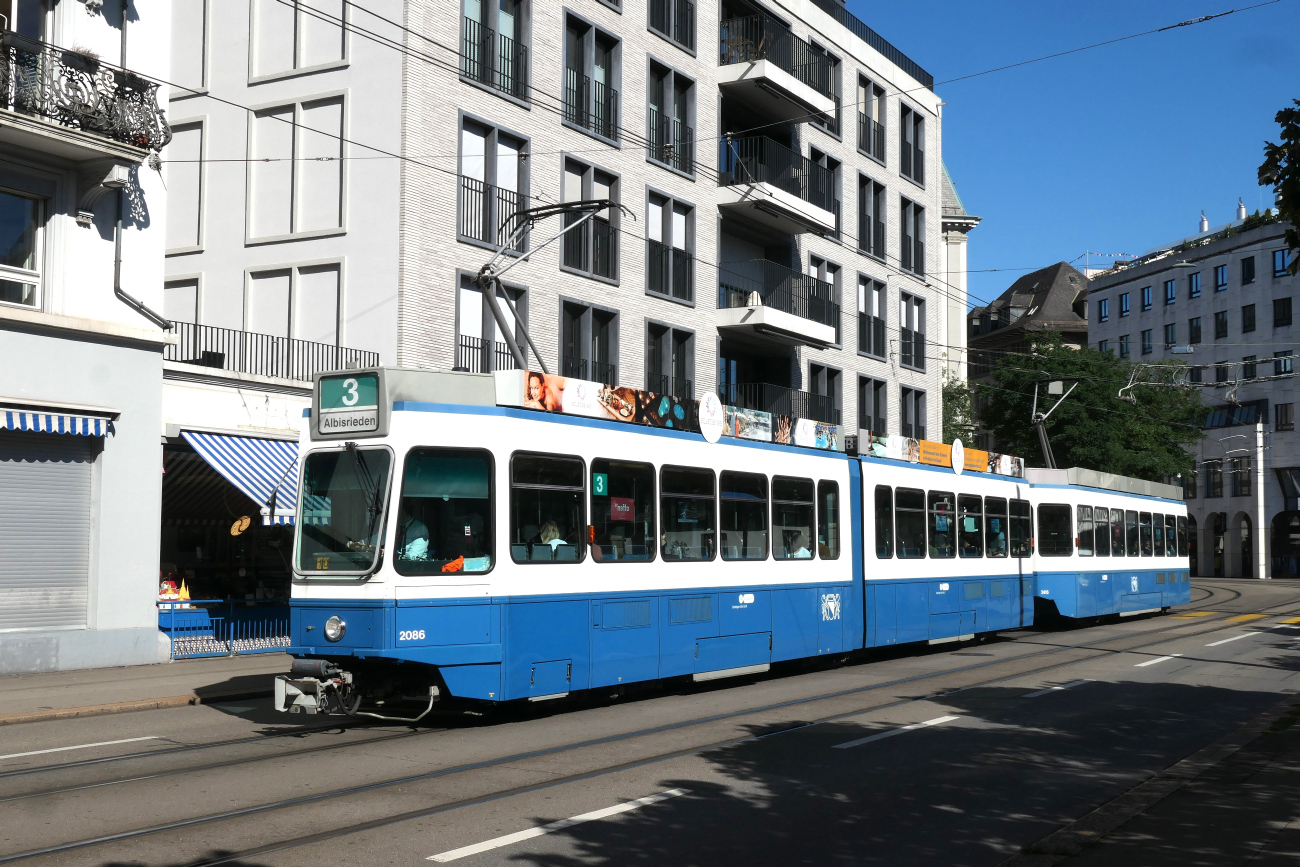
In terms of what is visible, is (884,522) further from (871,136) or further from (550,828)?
(871,136)

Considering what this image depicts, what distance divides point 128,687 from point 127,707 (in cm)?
174

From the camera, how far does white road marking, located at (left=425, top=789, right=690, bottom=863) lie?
6995mm

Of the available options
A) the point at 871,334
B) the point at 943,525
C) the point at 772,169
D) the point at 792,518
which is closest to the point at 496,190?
the point at 943,525

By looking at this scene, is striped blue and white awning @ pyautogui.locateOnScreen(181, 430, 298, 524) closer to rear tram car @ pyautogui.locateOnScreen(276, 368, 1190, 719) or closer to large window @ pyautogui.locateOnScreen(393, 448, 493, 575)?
rear tram car @ pyautogui.locateOnScreen(276, 368, 1190, 719)

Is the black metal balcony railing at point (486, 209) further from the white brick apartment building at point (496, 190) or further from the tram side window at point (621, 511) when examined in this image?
the tram side window at point (621, 511)

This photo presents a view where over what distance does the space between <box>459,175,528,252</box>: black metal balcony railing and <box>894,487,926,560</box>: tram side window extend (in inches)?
363

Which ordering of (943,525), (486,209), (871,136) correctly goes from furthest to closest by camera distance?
(871,136), (486,209), (943,525)

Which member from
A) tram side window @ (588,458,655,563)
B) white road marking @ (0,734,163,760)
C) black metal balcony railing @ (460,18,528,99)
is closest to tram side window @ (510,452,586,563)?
tram side window @ (588,458,655,563)

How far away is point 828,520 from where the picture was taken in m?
17.8

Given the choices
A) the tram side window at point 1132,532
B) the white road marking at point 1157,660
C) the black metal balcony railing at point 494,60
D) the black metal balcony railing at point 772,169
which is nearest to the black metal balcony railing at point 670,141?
the black metal balcony railing at point 772,169

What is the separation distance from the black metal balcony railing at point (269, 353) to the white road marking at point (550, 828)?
1564 centimetres

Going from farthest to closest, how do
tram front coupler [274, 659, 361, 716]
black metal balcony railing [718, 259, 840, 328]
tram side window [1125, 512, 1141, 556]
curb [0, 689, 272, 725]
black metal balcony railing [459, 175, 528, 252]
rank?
black metal balcony railing [718, 259, 840, 328] < tram side window [1125, 512, 1141, 556] < black metal balcony railing [459, 175, 528, 252] < curb [0, 689, 272, 725] < tram front coupler [274, 659, 361, 716]

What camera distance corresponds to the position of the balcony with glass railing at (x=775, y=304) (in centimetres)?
3203

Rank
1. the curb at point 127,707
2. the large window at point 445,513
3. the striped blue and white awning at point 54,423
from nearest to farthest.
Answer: the large window at point 445,513 < the curb at point 127,707 < the striped blue and white awning at point 54,423
